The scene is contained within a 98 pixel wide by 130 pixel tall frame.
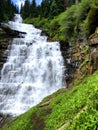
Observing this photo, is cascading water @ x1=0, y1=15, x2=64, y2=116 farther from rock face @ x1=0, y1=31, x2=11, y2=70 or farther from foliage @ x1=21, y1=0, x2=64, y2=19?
foliage @ x1=21, y1=0, x2=64, y2=19

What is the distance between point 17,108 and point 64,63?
8507mm

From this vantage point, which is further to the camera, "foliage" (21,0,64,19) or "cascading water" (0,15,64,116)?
"foliage" (21,0,64,19)

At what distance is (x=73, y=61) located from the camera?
87.5 feet

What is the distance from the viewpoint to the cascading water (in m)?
22.0

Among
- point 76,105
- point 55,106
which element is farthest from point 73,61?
point 76,105

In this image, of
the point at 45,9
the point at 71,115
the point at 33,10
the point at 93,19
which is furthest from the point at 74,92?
the point at 33,10

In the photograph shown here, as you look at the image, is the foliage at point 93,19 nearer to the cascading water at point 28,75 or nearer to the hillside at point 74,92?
the hillside at point 74,92

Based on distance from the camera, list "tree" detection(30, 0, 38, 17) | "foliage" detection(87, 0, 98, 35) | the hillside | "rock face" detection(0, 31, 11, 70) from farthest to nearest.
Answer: "tree" detection(30, 0, 38, 17), "rock face" detection(0, 31, 11, 70), "foliage" detection(87, 0, 98, 35), the hillside

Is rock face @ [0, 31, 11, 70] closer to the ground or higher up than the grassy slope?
higher up

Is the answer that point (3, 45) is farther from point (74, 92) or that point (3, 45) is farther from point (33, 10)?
point (33, 10)

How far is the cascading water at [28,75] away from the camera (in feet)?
72.3

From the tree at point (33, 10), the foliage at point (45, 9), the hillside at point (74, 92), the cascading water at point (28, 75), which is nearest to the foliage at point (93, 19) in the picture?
the hillside at point (74, 92)

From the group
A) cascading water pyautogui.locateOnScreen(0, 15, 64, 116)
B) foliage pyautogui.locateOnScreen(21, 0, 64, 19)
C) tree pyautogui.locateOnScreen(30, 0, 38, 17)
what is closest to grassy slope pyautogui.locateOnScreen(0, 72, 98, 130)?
cascading water pyautogui.locateOnScreen(0, 15, 64, 116)

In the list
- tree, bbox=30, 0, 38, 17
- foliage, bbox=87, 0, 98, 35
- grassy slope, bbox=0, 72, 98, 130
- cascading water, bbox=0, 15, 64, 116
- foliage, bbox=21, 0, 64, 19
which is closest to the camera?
grassy slope, bbox=0, 72, 98, 130
